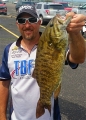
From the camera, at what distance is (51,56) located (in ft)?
6.73

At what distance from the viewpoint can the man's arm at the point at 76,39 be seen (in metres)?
2.00

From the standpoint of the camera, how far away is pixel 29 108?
108 inches

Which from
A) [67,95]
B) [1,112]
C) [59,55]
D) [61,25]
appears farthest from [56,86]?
[67,95]

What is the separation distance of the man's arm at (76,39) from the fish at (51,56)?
0.08 metres

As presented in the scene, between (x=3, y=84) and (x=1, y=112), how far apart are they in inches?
13.1

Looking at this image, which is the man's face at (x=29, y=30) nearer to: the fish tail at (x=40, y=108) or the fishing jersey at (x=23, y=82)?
the fishing jersey at (x=23, y=82)

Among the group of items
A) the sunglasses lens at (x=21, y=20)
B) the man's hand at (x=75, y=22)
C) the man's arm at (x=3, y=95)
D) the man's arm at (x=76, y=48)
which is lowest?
the man's arm at (x=3, y=95)

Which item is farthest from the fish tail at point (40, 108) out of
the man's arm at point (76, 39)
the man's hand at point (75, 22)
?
the man's hand at point (75, 22)

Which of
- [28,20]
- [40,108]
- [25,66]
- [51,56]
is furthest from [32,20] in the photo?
[40,108]

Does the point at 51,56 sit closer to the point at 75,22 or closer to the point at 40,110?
the point at 75,22

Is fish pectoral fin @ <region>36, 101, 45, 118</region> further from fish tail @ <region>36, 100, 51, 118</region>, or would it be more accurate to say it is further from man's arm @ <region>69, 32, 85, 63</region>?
man's arm @ <region>69, 32, 85, 63</region>

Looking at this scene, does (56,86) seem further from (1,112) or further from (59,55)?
(1,112)

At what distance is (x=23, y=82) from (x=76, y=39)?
813mm

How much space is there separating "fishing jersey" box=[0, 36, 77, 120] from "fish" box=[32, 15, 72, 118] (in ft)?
1.12
